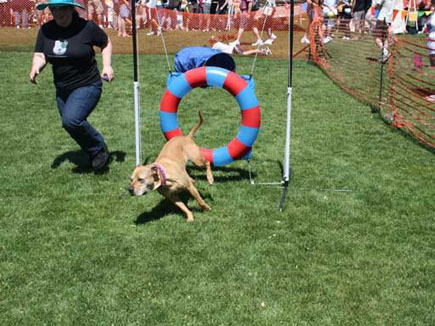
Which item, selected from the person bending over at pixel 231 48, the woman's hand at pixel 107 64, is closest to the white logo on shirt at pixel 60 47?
the woman's hand at pixel 107 64

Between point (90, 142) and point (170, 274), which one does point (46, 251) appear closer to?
point (170, 274)

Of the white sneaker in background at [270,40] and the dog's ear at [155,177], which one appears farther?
the white sneaker in background at [270,40]

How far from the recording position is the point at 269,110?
9266 millimetres

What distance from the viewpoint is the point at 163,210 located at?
16.6 feet

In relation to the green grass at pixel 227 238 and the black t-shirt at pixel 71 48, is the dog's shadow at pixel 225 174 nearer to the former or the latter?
the green grass at pixel 227 238

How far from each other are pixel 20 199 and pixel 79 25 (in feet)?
6.18

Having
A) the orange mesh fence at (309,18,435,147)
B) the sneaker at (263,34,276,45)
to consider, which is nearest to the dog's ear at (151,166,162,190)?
the orange mesh fence at (309,18,435,147)

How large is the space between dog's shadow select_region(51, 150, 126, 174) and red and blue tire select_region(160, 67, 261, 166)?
3.37ft

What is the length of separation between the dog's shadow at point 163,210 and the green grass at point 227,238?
0.07 ft

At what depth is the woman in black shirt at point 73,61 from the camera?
5.38 m

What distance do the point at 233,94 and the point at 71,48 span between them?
5.66 feet

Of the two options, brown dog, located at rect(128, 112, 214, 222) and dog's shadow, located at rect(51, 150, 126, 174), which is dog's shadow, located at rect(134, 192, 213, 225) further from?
dog's shadow, located at rect(51, 150, 126, 174)

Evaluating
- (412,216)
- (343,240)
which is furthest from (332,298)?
(412,216)

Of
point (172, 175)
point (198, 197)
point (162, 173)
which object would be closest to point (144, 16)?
point (198, 197)
